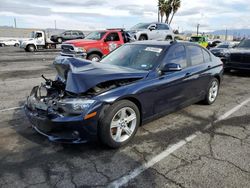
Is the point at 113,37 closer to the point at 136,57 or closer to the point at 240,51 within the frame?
the point at 240,51

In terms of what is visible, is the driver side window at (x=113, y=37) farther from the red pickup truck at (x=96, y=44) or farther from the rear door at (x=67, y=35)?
the rear door at (x=67, y=35)

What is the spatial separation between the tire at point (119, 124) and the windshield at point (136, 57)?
895 mm

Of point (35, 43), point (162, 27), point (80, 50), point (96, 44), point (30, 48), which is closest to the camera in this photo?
point (80, 50)

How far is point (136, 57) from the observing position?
4516mm

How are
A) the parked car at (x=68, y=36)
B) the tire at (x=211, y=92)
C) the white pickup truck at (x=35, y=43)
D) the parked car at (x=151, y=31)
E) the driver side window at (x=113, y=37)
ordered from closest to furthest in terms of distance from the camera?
the tire at (x=211, y=92) → the driver side window at (x=113, y=37) → the parked car at (x=151, y=31) → the white pickup truck at (x=35, y=43) → the parked car at (x=68, y=36)

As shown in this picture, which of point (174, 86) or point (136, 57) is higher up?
point (136, 57)

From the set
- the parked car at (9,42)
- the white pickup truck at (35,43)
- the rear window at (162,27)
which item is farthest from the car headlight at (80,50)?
the parked car at (9,42)

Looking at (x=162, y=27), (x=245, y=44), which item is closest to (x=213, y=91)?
(x=245, y=44)

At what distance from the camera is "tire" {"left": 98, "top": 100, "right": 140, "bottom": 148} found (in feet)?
10.9

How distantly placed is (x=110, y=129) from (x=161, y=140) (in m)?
0.99

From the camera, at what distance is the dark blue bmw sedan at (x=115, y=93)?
3.24 m

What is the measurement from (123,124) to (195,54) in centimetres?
255

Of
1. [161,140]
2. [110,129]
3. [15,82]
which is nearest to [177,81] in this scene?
[161,140]

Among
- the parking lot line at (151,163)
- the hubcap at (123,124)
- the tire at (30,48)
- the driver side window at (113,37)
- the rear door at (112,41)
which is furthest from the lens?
the tire at (30,48)
